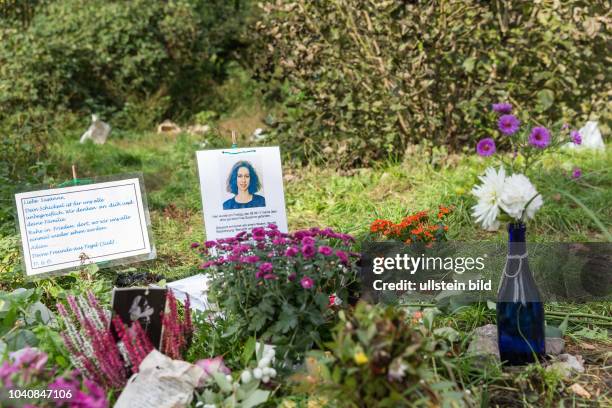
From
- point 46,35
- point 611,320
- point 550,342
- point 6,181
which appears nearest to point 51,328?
point 550,342

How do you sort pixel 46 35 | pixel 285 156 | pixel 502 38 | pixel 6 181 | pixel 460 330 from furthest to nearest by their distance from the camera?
pixel 46 35, pixel 285 156, pixel 502 38, pixel 6 181, pixel 460 330

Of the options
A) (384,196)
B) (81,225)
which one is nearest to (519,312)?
(81,225)

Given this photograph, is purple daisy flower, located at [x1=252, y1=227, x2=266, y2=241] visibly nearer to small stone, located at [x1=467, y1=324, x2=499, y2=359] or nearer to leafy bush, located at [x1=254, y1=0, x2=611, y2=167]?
small stone, located at [x1=467, y1=324, x2=499, y2=359]

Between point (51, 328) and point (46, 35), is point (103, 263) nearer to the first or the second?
point (51, 328)

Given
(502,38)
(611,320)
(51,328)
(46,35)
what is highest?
(46,35)

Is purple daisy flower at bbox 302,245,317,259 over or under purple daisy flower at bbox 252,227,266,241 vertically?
under

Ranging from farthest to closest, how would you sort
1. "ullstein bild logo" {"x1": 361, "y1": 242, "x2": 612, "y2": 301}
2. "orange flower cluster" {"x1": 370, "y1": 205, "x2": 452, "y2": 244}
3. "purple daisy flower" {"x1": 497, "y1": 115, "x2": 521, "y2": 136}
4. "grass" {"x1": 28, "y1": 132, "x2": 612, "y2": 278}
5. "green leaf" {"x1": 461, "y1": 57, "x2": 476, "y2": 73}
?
"green leaf" {"x1": 461, "y1": 57, "x2": 476, "y2": 73}
"grass" {"x1": 28, "y1": 132, "x2": 612, "y2": 278}
"orange flower cluster" {"x1": 370, "y1": 205, "x2": 452, "y2": 244}
"ullstein bild logo" {"x1": 361, "y1": 242, "x2": 612, "y2": 301}
"purple daisy flower" {"x1": 497, "y1": 115, "x2": 521, "y2": 136}

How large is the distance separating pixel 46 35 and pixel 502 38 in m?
6.30

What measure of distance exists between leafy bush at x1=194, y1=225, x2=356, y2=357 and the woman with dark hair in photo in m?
0.93

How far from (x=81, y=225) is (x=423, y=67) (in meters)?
2.98

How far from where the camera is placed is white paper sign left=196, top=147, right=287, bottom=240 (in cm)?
327

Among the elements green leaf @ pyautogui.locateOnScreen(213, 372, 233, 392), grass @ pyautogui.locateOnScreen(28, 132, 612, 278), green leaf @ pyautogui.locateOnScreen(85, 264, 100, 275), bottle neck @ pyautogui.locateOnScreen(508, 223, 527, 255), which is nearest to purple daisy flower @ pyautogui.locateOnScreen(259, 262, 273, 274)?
green leaf @ pyautogui.locateOnScreen(213, 372, 233, 392)

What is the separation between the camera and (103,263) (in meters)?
3.36

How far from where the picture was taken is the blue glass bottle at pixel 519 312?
219cm
